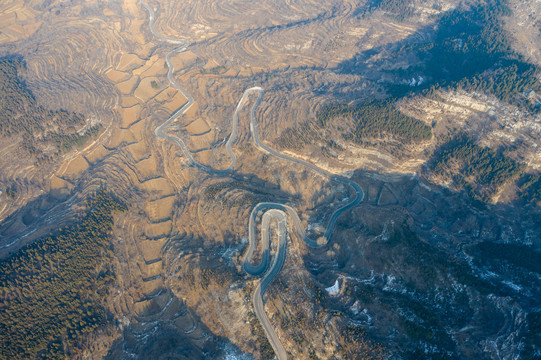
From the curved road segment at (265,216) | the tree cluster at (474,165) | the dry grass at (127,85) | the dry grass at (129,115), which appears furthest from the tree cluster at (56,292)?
the tree cluster at (474,165)

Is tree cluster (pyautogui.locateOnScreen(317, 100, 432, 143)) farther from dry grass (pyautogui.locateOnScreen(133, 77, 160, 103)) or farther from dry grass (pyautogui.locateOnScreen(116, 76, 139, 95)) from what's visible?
dry grass (pyautogui.locateOnScreen(116, 76, 139, 95))

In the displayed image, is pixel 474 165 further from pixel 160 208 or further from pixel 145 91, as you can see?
pixel 145 91

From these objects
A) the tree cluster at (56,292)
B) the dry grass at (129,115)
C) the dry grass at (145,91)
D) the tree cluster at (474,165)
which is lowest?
the tree cluster at (56,292)

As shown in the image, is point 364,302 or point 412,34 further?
point 412,34

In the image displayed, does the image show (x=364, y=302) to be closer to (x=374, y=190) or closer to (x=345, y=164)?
(x=374, y=190)

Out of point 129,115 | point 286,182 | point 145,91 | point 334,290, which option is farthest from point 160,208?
point 145,91

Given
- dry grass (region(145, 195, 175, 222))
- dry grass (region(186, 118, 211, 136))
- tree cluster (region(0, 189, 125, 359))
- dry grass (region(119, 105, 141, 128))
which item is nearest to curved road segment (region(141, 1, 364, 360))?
dry grass (region(186, 118, 211, 136))

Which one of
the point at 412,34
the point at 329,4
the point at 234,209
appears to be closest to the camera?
the point at 234,209

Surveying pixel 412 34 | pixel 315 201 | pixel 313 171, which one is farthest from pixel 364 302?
pixel 412 34

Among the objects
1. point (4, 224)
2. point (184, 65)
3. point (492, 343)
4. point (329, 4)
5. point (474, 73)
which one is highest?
point (329, 4)

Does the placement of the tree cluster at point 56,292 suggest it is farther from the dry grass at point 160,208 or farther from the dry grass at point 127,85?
the dry grass at point 127,85

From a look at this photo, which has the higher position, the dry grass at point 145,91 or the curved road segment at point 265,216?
the dry grass at point 145,91
